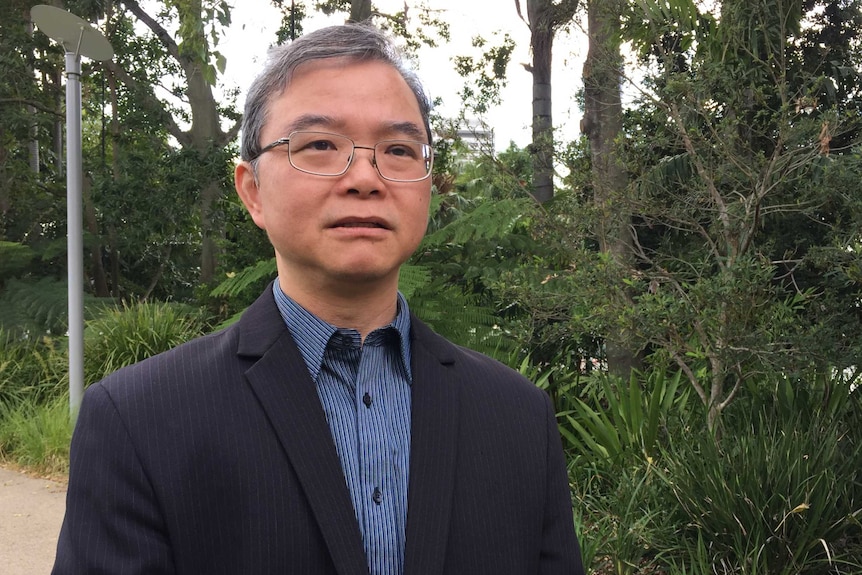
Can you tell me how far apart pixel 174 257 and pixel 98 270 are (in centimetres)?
155

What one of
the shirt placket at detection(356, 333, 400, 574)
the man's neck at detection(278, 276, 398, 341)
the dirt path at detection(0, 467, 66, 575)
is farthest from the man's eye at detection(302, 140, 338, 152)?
the dirt path at detection(0, 467, 66, 575)

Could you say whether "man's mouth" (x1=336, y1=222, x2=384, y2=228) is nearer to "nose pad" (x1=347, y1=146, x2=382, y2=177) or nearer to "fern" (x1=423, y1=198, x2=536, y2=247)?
"nose pad" (x1=347, y1=146, x2=382, y2=177)

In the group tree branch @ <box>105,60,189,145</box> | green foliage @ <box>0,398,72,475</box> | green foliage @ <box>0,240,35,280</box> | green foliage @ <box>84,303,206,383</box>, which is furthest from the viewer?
green foliage @ <box>0,240,35,280</box>

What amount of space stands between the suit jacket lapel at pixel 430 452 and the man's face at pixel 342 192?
199mm

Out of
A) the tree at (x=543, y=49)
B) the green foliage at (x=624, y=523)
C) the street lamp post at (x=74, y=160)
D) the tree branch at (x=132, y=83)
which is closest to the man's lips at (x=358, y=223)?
the green foliage at (x=624, y=523)

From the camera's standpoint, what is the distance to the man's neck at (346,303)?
5.34 feet

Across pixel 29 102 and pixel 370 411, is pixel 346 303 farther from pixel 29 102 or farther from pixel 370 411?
pixel 29 102

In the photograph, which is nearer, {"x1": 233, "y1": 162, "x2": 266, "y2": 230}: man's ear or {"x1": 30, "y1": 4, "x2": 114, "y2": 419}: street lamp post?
{"x1": 233, "y1": 162, "x2": 266, "y2": 230}: man's ear

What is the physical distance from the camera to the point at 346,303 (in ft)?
5.36

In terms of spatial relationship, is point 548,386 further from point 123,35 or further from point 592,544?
point 123,35

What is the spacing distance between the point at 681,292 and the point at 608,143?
1577 millimetres

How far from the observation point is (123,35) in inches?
473

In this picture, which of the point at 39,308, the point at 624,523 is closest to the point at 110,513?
the point at 624,523

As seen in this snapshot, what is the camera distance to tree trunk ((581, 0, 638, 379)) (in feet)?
18.4
